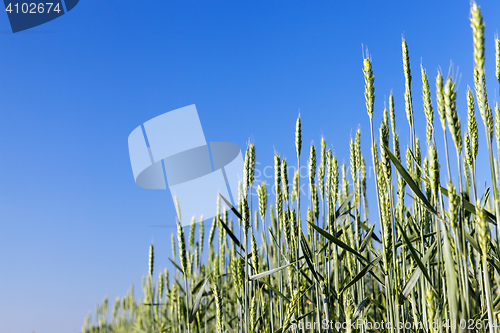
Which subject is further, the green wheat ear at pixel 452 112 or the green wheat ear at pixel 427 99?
the green wheat ear at pixel 427 99

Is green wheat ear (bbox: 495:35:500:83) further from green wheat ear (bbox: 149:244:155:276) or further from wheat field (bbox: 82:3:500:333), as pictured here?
green wheat ear (bbox: 149:244:155:276)

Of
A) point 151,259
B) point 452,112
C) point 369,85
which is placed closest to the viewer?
point 452,112

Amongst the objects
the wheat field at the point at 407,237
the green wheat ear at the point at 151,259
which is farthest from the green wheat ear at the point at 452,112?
the green wheat ear at the point at 151,259

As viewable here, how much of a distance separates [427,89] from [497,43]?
246 millimetres

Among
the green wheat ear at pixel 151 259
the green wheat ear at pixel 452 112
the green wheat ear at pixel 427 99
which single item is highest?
the green wheat ear at pixel 427 99

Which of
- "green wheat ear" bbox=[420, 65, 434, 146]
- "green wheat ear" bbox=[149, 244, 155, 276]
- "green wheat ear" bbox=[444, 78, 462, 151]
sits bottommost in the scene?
"green wheat ear" bbox=[149, 244, 155, 276]

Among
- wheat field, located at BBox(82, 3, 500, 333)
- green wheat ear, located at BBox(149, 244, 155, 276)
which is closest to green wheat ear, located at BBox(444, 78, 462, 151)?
wheat field, located at BBox(82, 3, 500, 333)

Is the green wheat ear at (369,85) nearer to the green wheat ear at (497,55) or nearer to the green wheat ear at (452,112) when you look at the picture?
the green wheat ear at (452,112)

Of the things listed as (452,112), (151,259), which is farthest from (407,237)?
(151,259)

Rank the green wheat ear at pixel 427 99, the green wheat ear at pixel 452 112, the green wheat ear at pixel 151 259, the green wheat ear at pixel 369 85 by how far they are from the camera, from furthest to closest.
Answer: the green wheat ear at pixel 151 259 → the green wheat ear at pixel 427 99 → the green wheat ear at pixel 369 85 → the green wheat ear at pixel 452 112

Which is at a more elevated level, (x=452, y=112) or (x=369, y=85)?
(x=369, y=85)

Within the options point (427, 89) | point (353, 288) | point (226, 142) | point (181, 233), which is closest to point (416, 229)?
point (353, 288)

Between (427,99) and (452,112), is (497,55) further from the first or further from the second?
(452,112)

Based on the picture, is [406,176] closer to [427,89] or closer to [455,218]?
[455,218]
